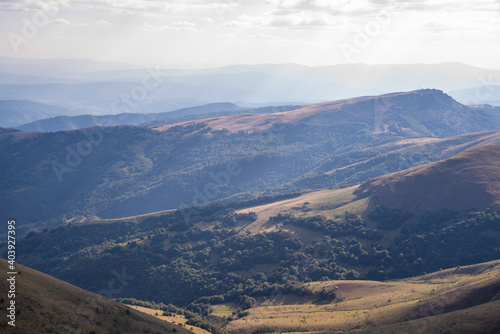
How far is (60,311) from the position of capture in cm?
5197

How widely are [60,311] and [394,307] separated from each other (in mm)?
55515

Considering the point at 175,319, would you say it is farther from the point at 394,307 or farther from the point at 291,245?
the point at 394,307

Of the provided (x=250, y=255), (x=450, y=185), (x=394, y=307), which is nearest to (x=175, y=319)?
(x=250, y=255)

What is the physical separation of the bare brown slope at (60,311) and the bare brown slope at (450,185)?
88.3 m

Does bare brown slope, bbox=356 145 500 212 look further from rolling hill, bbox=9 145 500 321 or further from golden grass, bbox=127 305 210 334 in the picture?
golden grass, bbox=127 305 210 334

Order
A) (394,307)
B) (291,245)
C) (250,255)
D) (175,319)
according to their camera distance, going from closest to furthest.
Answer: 1. (394,307)
2. (175,319)
3. (291,245)
4. (250,255)

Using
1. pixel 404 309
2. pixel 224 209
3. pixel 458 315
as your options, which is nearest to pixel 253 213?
pixel 224 209

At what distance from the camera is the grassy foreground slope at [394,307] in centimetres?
5438

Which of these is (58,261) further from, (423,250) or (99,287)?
(423,250)

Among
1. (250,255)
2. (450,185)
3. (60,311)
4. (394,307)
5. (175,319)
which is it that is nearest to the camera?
(60,311)

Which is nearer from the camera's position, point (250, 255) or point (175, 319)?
point (175, 319)

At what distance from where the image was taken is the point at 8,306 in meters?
46.6

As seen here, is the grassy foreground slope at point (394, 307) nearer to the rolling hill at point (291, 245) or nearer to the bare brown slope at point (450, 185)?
the rolling hill at point (291, 245)

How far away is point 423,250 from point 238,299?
4954cm
